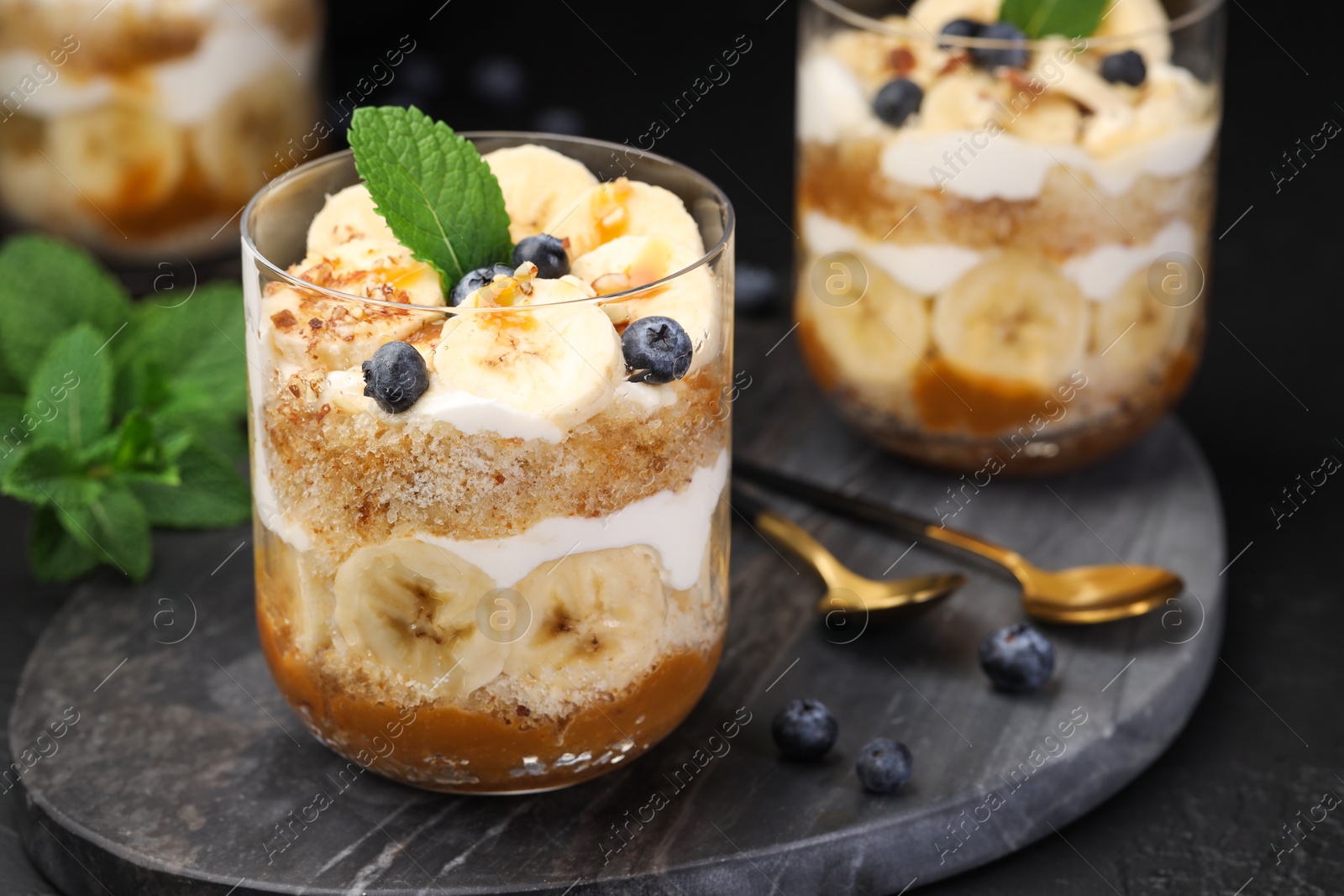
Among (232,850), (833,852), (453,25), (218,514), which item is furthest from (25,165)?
(833,852)

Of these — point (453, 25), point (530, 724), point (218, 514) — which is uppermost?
point (530, 724)

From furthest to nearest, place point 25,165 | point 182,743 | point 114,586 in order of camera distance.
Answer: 1. point 25,165
2. point 114,586
3. point 182,743

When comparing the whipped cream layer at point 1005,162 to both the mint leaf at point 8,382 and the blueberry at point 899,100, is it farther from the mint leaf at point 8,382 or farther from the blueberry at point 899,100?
the mint leaf at point 8,382

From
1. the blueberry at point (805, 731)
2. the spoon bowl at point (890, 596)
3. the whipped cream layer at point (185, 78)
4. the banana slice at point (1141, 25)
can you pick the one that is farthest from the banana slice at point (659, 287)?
the whipped cream layer at point (185, 78)

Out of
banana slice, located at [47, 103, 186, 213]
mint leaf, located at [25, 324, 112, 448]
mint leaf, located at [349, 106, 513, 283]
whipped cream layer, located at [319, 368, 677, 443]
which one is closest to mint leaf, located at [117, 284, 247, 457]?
mint leaf, located at [25, 324, 112, 448]

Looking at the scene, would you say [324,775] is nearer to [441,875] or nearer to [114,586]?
[441,875]

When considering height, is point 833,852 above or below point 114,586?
above
